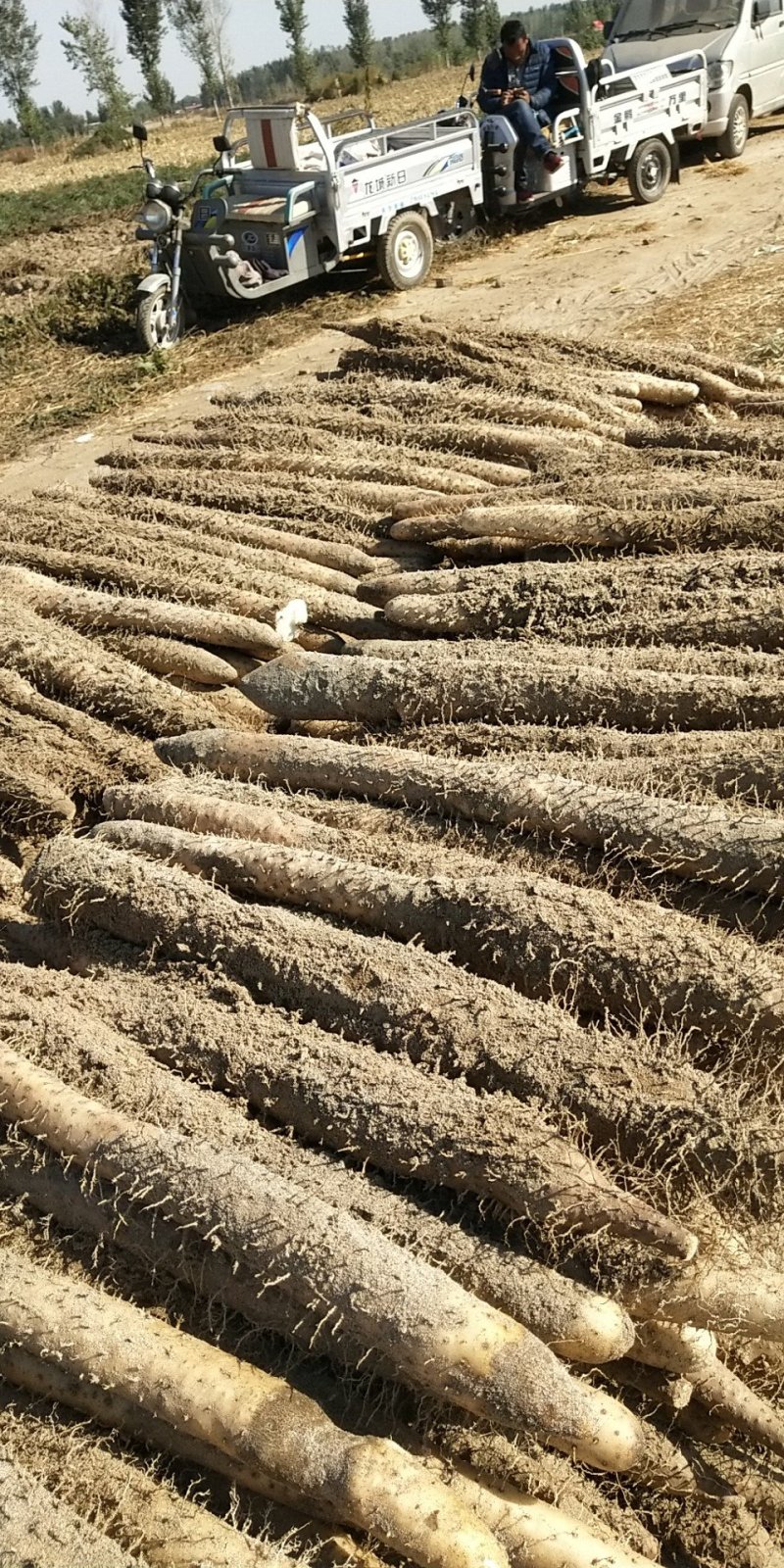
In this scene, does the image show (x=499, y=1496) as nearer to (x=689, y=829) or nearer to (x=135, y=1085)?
(x=135, y=1085)

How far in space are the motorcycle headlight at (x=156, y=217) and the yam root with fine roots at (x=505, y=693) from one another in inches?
355

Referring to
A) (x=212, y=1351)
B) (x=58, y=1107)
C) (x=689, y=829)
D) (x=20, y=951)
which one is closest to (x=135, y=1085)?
(x=58, y=1107)

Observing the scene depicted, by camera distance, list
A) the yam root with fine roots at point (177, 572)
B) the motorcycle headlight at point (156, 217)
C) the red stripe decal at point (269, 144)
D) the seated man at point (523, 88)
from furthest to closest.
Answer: the seated man at point (523, 88), the red stripe decal at point (269, 144), the motorcycle headlight at point (156, 217), the yam root with fine roots at point (177, 572)

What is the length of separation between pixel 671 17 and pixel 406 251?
657 cm

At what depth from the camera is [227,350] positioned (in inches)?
489

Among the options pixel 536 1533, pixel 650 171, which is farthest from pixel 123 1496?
pixel 650 171

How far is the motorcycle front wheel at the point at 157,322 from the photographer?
489 inches

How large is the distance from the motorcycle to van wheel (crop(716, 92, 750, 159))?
749 centimetres

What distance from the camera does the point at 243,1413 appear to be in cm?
248

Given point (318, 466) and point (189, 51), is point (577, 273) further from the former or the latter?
point (189, 51)

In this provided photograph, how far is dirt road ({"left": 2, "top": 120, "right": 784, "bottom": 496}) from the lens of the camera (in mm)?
10828

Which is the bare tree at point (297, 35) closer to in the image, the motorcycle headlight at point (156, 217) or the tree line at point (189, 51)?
the tree line at point (189, 51)

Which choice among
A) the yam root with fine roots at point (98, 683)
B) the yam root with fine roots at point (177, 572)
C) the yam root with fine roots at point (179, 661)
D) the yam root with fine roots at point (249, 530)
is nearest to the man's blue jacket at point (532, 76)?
the yam root with fine roots at point (249, 530)

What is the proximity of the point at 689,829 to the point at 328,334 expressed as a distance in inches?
422
